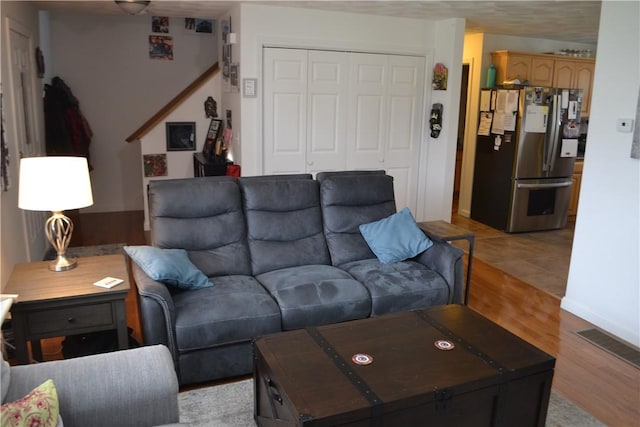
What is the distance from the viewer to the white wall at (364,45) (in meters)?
4.61

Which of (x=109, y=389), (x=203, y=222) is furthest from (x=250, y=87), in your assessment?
(x=109, y=389)

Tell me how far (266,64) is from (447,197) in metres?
2.38

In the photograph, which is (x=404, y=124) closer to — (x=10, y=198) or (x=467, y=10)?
(x=467, y=10)

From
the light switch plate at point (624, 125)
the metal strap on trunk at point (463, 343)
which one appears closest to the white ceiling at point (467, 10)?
the light switch plate at point (624, 125)

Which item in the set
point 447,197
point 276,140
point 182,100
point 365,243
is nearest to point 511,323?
point 365,243

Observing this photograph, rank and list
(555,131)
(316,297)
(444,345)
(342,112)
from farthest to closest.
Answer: (555,131), (342,112), (316,297), (444,345)

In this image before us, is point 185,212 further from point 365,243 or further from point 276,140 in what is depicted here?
point 276,140

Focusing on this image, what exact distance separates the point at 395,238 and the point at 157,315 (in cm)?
164

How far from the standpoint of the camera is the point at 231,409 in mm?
2447

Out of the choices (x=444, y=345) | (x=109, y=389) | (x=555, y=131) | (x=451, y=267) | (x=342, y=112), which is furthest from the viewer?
(x=555, y=131)

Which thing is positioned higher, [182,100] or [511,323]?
[182,100]

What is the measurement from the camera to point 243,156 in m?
4.79

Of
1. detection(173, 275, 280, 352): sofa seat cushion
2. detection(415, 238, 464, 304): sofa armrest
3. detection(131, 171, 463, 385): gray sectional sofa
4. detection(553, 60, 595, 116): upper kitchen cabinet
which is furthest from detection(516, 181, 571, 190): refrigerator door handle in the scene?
detection(173, 275, 280, 352): sofa seat cushion

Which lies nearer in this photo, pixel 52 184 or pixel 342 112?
pixel 52 184
